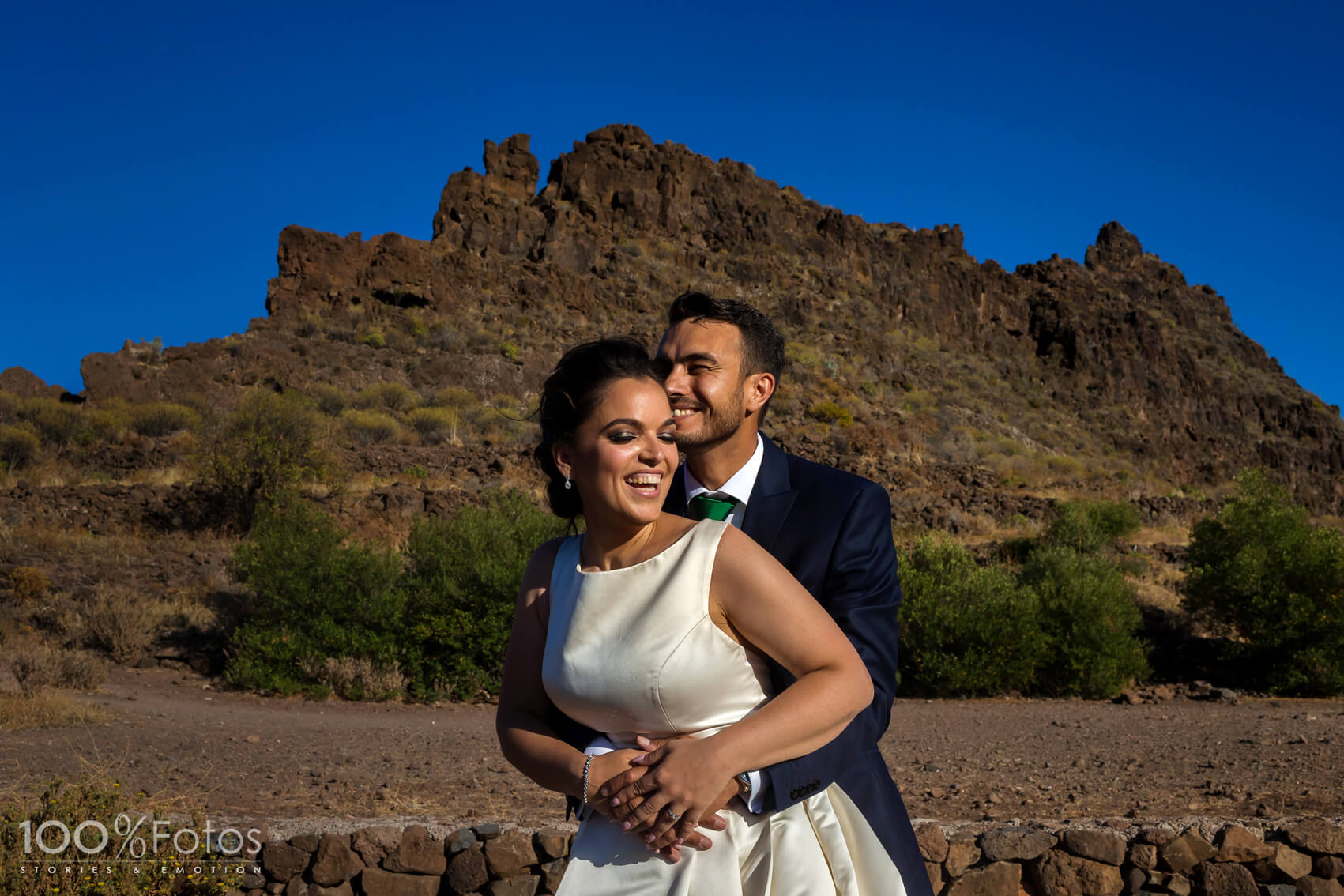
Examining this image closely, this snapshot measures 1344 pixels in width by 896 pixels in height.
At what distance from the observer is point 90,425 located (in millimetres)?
25625

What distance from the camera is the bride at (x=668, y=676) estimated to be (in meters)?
1.94

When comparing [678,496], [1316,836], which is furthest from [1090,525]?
[678,496]

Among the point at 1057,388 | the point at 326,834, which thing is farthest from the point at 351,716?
the point at 1057,388

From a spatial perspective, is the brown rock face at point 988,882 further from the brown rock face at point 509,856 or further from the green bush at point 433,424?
the green bush at point 433,424

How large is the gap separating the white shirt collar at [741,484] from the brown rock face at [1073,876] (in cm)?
307

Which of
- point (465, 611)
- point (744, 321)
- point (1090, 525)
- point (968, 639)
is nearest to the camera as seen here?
point (744, 321)

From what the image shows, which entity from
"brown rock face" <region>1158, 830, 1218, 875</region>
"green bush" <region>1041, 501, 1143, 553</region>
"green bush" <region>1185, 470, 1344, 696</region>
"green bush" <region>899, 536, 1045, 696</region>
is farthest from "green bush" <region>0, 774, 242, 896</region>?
"green bush" <region>1041, 501, 1143, 553</region>

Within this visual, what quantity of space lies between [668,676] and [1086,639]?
11264 millimetres

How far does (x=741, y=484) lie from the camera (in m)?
2.72

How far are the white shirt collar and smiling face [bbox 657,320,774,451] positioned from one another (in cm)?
9

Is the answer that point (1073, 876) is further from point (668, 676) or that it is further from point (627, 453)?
point (627, 453)

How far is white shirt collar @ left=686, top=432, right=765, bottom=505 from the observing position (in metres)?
2.70

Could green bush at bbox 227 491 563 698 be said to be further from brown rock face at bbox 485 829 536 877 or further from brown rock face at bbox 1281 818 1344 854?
Answer: brown rock face at bbox 1281 818 1344 854

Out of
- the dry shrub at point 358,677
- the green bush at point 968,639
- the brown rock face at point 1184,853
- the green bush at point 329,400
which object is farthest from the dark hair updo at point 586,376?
the green bush at point 329,400
